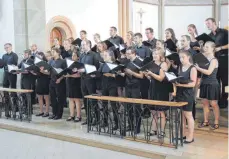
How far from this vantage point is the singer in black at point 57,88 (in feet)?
22.0

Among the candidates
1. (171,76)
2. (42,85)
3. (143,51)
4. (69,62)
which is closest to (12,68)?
(42,85)

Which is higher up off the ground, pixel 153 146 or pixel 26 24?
pixel 26 24

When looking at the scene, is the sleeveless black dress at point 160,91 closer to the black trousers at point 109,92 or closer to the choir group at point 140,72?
the choir group at point 140,72

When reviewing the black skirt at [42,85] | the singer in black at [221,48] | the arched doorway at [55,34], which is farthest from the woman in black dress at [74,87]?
the arched doorway at [55,34]

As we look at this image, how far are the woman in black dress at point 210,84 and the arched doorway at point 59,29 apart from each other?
5.68 metres

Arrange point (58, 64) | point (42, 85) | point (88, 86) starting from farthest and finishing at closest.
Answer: point (42, 85), point (58, 64), point (88, 86)

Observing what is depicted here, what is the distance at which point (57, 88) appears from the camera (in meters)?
6.80

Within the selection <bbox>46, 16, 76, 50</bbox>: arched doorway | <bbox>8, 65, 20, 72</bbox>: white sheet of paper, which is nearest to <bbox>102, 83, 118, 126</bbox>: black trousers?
<bbox>8, 65, 20, 72</bbox>: white sheet of paper

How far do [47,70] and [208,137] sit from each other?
3.26m

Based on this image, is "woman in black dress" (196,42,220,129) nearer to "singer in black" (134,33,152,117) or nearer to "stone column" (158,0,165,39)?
"singer in black" (134,33,152,117)

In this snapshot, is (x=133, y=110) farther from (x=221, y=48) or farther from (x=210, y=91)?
(x=221, y=48)

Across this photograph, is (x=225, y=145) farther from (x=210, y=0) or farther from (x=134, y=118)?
(x=210, y=0)

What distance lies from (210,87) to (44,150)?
276 centimetres

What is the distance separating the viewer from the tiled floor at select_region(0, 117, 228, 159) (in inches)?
182
